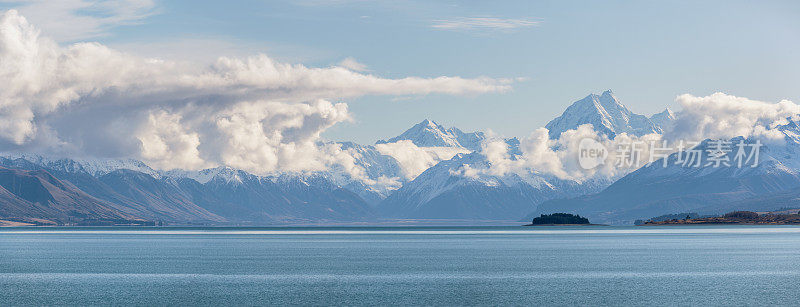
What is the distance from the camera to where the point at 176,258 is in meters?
191

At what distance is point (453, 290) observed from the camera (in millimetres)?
112562

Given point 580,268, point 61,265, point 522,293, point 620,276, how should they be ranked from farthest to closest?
point 61,265
point 580,268
point 620,276
point 522,293

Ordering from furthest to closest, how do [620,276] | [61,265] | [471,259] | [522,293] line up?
[471,259] < [61,265] < [620,276] < [522,293]

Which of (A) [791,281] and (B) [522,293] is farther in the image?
(A) [791,281]

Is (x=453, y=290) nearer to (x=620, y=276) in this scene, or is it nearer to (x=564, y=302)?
(x=564, y=302)

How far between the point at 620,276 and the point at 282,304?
56238mm

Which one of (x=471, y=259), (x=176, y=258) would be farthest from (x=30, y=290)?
(x=471, y=259)

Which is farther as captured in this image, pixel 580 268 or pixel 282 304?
pixel 580 268

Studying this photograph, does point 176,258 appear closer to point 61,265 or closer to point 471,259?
point 61,265

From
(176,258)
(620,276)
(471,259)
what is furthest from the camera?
(176,258)

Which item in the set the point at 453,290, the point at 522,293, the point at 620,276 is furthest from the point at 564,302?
the point at 620,276

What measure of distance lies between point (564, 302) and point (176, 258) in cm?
11285

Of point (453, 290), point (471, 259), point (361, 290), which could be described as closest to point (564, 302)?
point (453, 290)

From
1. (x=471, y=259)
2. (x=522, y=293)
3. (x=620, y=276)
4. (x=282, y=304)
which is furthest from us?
(x=471, y=259)
